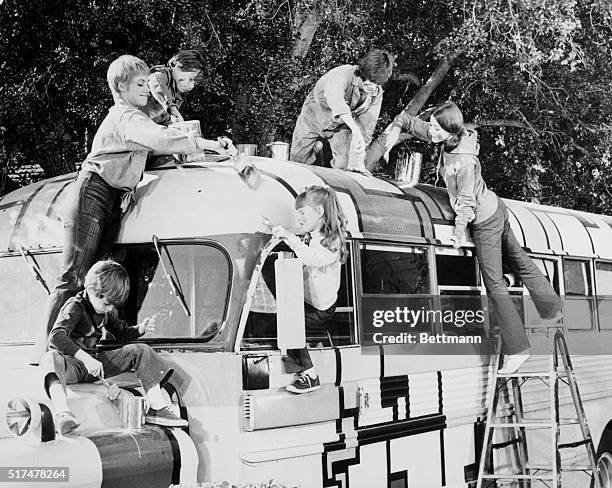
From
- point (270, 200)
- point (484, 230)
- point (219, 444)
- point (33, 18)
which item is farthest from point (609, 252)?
point (33, 18)

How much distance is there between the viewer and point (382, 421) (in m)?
6.26

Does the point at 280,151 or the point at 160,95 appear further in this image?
the point at 280,151

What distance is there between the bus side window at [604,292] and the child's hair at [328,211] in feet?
12.8

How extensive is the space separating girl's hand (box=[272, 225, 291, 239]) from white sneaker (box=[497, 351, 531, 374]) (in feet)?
7.83

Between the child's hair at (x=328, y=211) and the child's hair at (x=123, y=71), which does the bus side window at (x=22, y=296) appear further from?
the child's hair at (x=328, y=211)

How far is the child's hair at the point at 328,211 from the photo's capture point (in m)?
5.88

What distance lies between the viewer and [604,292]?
931cm

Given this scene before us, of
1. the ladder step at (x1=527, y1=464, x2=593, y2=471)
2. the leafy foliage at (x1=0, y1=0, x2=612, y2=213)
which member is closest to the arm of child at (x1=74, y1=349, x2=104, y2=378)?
the ladder step at (x1=527, y1=464, x2=593, y2=471)

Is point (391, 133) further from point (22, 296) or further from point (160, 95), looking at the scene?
point (22, 296)

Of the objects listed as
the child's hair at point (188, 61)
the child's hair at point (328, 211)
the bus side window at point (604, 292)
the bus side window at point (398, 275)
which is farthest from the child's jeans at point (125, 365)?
the bus side window at point (604, 292)

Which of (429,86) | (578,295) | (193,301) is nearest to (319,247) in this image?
(193,301)

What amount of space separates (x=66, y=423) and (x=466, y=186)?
346cm

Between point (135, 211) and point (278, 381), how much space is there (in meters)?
1.28

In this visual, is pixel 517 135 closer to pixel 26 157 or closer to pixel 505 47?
pixel 505 47
